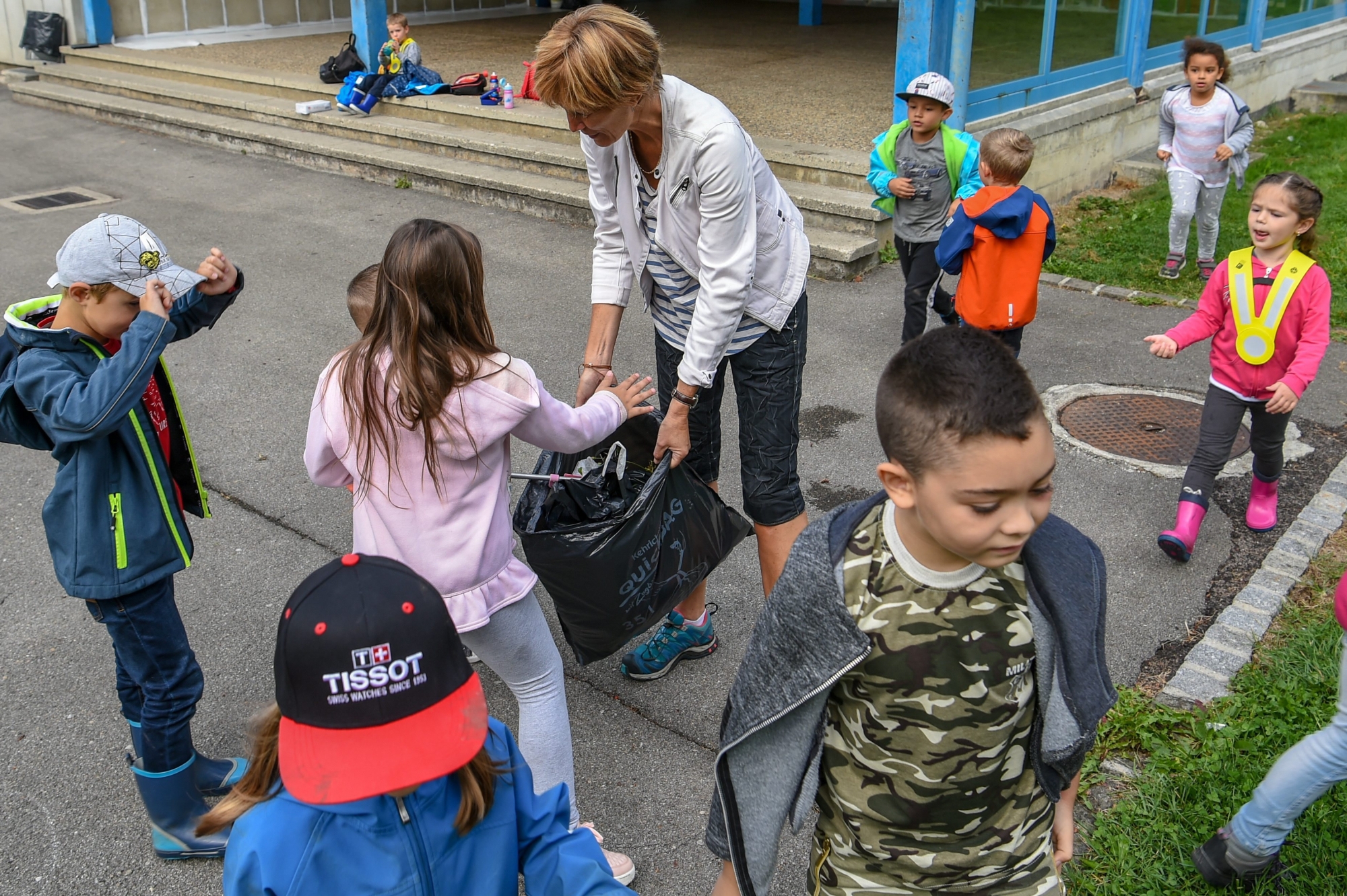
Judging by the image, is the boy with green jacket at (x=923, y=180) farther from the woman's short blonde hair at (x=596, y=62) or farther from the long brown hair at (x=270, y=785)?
the long brown hair at (x=270, y=785)

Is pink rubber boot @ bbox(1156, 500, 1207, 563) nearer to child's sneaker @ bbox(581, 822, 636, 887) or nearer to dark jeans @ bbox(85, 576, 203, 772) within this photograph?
child's sneaker @ bbox(581, 822, 636, 887)

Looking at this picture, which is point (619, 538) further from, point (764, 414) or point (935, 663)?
point (935, 663)

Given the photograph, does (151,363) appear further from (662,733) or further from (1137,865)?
(1137,865)

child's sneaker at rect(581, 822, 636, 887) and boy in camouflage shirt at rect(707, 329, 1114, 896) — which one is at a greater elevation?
boy in camouflage shirt at rect(707, 329, 1114, 896)

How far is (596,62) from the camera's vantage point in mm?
2680

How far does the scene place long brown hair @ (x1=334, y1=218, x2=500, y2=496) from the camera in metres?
2.40

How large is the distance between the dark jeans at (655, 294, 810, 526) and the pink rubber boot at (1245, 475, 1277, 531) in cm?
224

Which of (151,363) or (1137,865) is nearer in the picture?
(151,363)

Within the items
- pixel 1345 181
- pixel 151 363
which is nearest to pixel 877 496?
pixel 151 363

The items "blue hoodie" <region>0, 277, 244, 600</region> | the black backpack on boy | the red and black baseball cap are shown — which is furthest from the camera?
the black backpack on boy

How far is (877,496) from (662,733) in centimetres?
166

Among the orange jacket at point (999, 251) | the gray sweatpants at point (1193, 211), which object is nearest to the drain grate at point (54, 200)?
the orange jacket at point (999, 251)

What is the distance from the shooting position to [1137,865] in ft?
9.19

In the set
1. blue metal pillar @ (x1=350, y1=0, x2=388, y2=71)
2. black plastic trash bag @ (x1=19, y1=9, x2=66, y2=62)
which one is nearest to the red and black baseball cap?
blue metal pillar @ (x1=350, y1=0, x2=388, y2=71)
